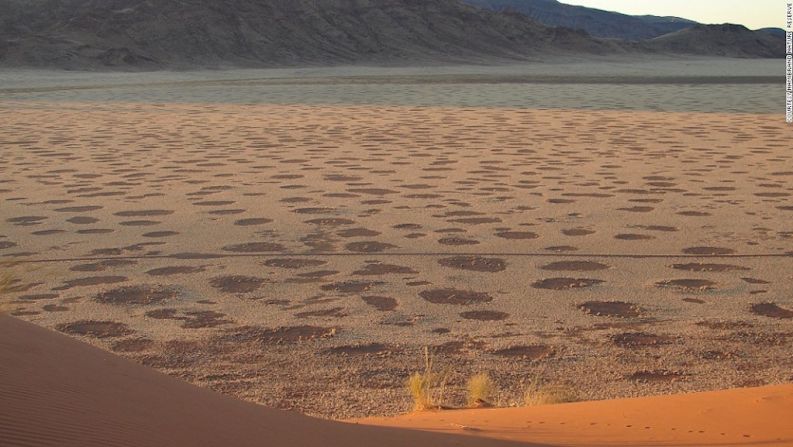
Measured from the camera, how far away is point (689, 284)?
6.76 m

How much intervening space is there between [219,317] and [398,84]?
110 feet

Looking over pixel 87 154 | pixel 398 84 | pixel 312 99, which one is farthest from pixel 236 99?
pixel 87 154

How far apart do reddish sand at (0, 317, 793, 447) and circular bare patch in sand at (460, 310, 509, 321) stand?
1.65m

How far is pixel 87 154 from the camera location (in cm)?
1509

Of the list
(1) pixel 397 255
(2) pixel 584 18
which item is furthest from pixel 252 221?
(2) pixel 584 18

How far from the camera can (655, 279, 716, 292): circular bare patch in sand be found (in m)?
6.65

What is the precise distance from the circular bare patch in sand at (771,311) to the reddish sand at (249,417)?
1.62 m

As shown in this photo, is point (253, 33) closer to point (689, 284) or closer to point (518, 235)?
point (518, 235)

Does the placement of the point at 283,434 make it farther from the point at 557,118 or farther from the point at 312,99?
the point at 312,99

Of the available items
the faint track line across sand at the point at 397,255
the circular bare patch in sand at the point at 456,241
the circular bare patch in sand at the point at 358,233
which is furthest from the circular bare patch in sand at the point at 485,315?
the circular bare patch in sand at the point at 358,233

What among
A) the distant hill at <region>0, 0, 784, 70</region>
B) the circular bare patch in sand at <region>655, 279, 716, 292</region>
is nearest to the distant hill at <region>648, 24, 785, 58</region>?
the distant hill at <region>0, 0, 784, 70</region>

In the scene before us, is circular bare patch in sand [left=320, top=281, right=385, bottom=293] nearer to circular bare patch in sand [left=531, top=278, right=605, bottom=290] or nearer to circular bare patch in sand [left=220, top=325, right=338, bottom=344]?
circular bare patch in sand [left=220, top=325, right=338, bottom=344]

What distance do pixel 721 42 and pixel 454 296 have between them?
332ft

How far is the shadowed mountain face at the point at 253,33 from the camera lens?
214 feet
